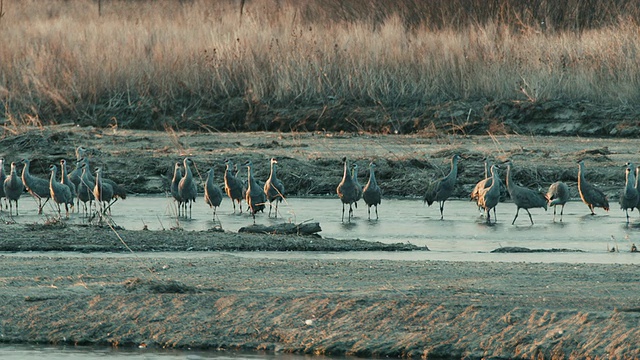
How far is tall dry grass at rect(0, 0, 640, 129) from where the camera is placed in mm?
24453

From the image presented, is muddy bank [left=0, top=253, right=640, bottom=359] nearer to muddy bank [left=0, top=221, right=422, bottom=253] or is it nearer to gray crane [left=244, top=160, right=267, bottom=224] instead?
muddy bank [left=0, top=221, right=422, bottom=253]

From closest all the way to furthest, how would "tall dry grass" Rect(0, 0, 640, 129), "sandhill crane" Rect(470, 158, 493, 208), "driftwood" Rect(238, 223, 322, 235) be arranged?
"driftwood" Rect(238, 223, 322, 235) < "sandhill crane" Rect(470, 158, 493, 208) < "tall dry grass" Rect(0, 0, 640, 129)

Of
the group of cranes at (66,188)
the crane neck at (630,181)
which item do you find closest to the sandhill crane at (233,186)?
the group of cranes at (66,188)

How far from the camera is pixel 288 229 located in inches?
535

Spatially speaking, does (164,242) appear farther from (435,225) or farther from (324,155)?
(324,155)

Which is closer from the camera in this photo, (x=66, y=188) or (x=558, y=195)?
(x=558, y=195)

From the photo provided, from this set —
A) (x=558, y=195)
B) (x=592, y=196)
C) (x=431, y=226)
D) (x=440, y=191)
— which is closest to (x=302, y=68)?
(x=440, y=191)

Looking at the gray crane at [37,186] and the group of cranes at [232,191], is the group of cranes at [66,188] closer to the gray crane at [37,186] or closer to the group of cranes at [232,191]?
the gray crane at [37,186]

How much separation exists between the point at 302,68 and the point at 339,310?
16899 millimetres

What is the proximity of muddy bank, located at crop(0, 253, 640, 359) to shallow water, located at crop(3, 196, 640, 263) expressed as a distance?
1.87 meters

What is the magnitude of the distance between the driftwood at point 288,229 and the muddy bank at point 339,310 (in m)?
2.80

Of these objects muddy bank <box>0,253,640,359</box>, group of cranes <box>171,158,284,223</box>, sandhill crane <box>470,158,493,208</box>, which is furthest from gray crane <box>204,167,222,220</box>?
muddy bank <box>0,253,640,359</box>

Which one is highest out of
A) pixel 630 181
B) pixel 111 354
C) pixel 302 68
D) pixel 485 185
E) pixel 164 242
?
pixel 302 68

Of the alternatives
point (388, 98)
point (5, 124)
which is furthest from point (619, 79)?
point (5, 124)
